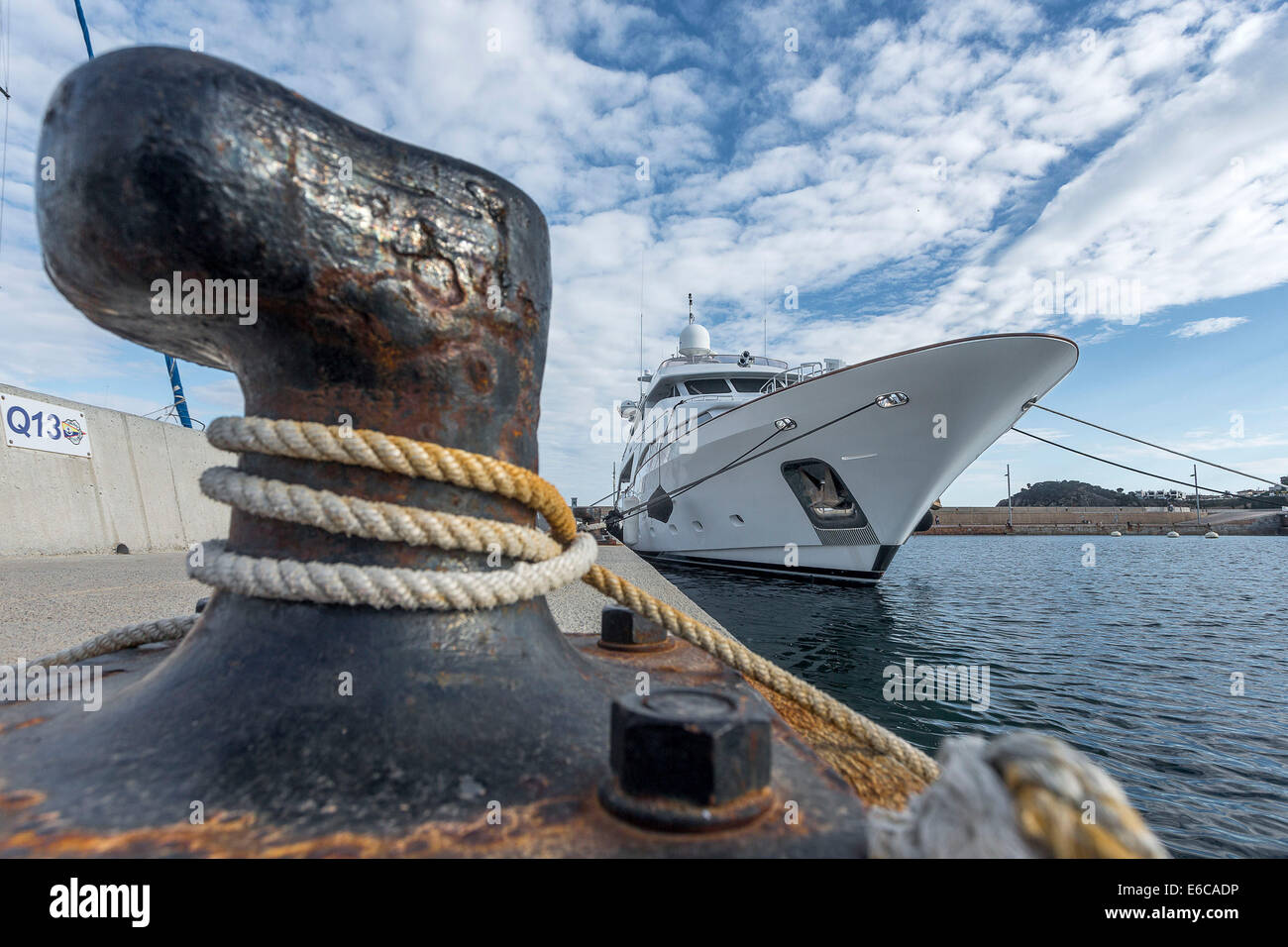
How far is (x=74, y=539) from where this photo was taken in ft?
31.9

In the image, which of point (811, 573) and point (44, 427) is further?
point (811, 573)

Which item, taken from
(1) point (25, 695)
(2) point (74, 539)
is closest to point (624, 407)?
(2) point (74, 539)

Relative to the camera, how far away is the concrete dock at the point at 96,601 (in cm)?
363

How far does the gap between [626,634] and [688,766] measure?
1017mm

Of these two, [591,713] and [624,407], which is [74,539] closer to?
[591,713]

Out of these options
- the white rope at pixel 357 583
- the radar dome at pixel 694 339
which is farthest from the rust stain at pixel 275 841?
the radar dome at pixel 694 339

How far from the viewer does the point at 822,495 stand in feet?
39.8

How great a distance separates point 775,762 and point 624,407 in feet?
83.5

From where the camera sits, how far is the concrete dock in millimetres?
3631

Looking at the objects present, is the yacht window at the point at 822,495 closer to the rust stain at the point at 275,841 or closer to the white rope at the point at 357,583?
the white rope at the point at 357,583

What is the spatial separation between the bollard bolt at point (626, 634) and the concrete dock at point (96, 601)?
1.67m

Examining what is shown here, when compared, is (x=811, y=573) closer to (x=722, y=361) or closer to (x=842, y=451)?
(x=842, y=451)

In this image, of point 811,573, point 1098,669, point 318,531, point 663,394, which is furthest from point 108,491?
point 1098,669
